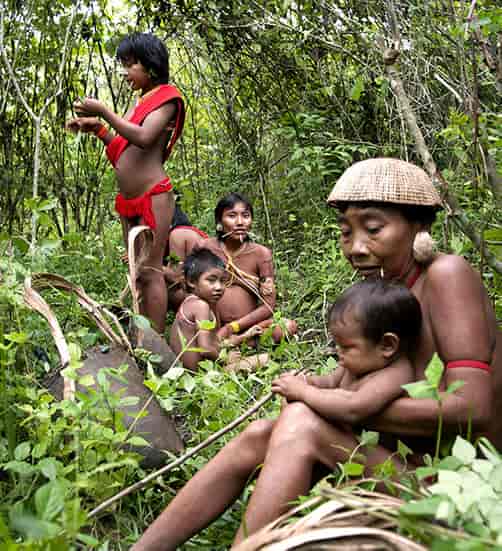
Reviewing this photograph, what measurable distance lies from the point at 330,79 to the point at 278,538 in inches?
186

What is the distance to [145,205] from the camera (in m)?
3.89

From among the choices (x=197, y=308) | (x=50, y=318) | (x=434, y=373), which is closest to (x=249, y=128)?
(x=197, y=308)

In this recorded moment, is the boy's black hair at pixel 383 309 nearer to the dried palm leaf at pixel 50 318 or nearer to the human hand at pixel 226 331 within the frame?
the dried palm leaf at pixel 50 318

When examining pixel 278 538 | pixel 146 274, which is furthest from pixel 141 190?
pixel 278 538

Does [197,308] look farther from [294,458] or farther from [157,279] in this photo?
[294,458]

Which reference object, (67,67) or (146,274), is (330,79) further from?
(146,274)

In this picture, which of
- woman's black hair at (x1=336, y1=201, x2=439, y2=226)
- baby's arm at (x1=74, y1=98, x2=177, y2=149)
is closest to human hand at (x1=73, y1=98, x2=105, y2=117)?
baby's arm at (x1=74, y1=98, x2=177, y2=149)

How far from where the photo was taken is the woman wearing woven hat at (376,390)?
5.89 feet

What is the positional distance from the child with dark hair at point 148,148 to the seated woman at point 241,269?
0.41 m

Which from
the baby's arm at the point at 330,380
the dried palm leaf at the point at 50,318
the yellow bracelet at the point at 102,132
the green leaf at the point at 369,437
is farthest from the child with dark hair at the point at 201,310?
the green leaf at the point at 369,437

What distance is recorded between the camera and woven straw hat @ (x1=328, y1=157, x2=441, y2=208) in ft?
6.34

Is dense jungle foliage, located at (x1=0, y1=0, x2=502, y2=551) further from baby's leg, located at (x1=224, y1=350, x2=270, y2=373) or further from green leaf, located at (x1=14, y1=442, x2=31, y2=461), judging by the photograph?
green leaf, located at (x1=14, y1=442, x2=31, y2=461)

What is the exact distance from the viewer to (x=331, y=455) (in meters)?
1.89

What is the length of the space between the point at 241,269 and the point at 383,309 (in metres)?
2.49
